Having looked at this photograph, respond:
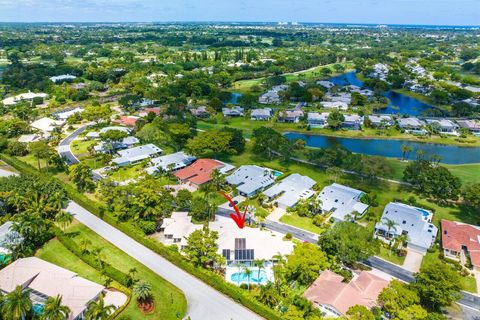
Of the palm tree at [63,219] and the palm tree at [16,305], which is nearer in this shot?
the palm tree at [16,305]

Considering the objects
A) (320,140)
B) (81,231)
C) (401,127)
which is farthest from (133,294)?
(401,127)

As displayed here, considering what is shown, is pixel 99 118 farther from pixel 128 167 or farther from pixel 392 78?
pixel 392 78

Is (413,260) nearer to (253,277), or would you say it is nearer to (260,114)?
(253,277)

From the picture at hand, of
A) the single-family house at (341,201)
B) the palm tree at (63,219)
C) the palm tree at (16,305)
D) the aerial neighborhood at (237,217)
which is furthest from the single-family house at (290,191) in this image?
the palm tree at (16,305)

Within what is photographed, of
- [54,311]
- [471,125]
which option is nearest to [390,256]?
[54,311]

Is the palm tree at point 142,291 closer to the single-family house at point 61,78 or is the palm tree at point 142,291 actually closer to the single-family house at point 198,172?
the single-family house at point 198,172

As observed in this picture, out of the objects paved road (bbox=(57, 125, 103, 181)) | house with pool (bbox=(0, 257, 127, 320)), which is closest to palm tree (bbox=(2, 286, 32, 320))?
house with pool (bbox=(0, 257, 127, 320))

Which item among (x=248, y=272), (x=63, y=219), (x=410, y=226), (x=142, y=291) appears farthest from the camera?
(x=410, y=226)
